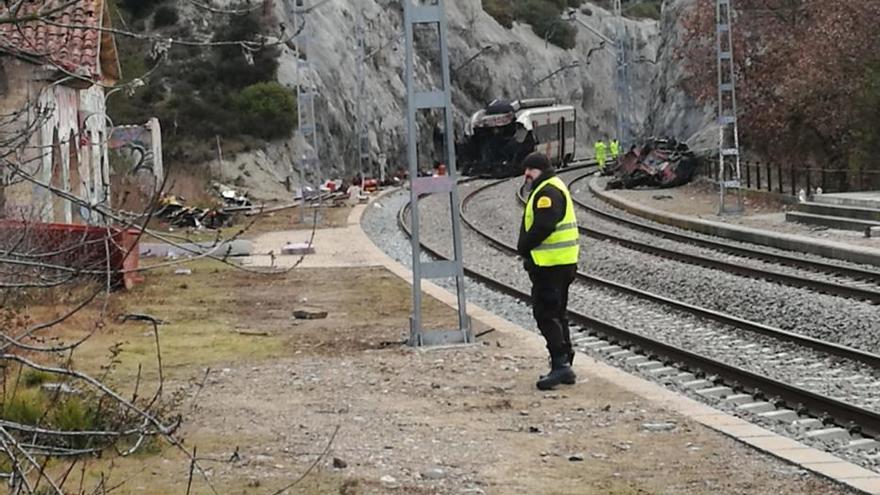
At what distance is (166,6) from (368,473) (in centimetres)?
5676

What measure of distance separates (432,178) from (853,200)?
53.7 ft

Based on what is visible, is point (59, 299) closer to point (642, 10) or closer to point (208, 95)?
point (208, 95)

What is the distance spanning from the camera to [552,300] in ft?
38.5

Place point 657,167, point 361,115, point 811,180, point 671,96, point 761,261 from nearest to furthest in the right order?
point 761,261 < point 811,180 < point 657,167 < point 361,115 < point 671,96

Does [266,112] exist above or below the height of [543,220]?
below

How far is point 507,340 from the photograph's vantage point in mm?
14938

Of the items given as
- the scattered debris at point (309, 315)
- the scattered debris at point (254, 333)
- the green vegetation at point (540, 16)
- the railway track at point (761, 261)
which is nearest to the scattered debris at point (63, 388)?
the scattered debris at point (254, 333)

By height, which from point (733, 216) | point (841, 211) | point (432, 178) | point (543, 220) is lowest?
point (733, 216)

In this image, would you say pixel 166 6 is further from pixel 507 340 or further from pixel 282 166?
pixel 507 340

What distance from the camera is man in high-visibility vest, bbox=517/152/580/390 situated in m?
11.7

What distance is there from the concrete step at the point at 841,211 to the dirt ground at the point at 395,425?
12569mm

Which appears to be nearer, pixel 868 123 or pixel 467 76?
pixel 868 123

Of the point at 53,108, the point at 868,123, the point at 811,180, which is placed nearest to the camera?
the point at 53,108

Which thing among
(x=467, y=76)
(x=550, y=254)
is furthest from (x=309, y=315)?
(x=467, y=76)
